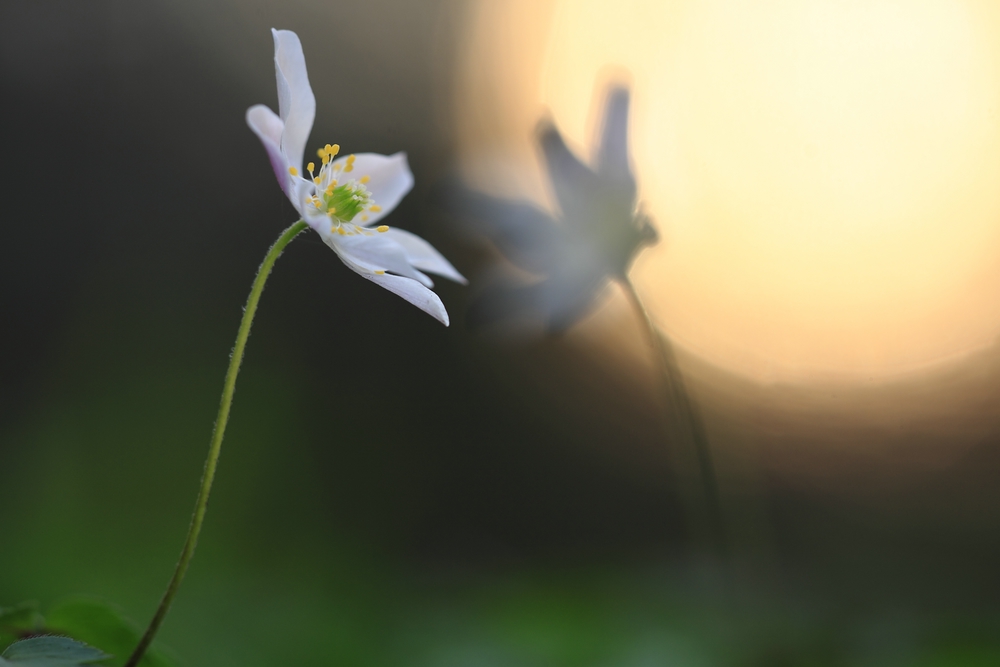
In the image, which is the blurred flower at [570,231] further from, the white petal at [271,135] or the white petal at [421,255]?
the white petal at [271,135]

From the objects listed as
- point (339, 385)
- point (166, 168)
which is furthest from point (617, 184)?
point (166, 168)

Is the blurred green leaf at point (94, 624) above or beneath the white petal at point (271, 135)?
beneath

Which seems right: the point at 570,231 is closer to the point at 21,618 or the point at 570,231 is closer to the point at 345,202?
the point at 345,202

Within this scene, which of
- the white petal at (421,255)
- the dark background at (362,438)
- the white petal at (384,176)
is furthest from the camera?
the dark background at (362,438)

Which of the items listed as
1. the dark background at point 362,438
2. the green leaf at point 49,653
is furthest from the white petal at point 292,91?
the dark background at point 362,438

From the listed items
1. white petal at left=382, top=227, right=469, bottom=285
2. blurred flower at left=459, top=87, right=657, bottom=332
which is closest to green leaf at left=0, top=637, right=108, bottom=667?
white petal at left=382, top=227, right=469, bottom=285

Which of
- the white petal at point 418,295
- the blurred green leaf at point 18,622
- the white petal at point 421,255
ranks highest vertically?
the white petal at point 421,255

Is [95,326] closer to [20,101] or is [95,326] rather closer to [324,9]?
[20,101]

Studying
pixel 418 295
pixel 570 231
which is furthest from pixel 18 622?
pixel 570 231
